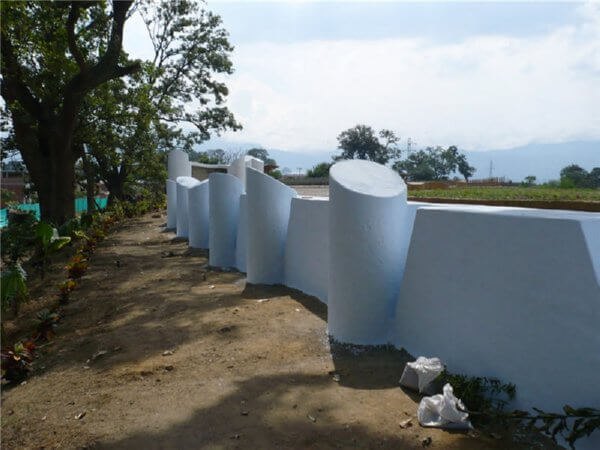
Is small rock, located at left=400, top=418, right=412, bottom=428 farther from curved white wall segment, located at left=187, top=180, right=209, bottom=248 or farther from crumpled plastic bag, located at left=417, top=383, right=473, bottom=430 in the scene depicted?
curved white wall segment, located at left=187, top=180, right=209, bottom=248

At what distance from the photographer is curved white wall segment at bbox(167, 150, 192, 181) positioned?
62.6ft

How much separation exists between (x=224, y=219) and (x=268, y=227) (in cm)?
199

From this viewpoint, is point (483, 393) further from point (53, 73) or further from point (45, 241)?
point (53, 73)

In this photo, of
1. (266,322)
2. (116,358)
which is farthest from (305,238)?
(116,358)

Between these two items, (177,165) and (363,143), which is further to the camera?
(363,143)

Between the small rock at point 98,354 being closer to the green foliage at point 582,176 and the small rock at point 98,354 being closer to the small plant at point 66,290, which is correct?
the small plant at point 66,290

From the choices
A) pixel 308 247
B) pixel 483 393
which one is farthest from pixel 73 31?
pixel 483 393

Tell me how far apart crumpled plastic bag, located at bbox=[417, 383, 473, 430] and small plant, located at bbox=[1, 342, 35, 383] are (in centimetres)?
419

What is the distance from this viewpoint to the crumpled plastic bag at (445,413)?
11.1 feet

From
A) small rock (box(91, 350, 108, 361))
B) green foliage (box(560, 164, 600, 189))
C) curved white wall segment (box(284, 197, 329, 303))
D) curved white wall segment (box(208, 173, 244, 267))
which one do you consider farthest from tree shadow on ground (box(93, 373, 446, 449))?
green foliage (box(560, 164, 600, 189))

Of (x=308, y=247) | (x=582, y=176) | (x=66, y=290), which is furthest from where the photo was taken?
(x=582, y=176)

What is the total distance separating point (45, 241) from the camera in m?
9.51

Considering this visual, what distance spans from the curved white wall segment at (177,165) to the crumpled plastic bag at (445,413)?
654 inches

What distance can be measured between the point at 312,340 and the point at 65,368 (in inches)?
101
